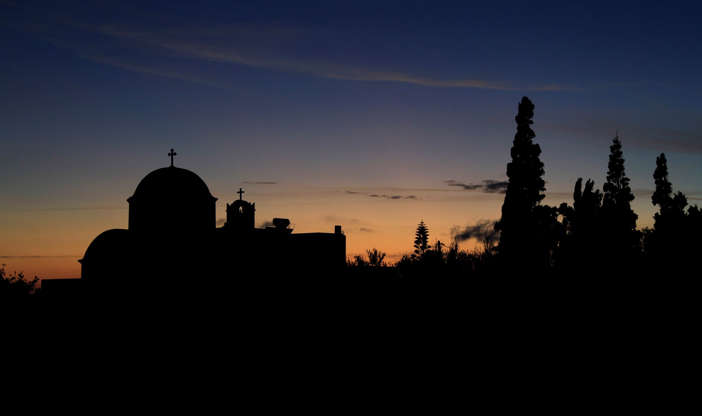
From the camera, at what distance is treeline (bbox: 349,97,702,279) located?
40.3 m

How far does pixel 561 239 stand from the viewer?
52156 millimetres

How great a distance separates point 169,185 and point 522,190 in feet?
79.1

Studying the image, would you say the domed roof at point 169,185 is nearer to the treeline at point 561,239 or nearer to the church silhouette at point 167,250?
the church silhouette at point 167,250

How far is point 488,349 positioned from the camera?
88.7 ft

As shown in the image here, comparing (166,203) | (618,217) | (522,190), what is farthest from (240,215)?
(618,217)

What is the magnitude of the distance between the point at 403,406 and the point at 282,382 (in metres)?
4.76

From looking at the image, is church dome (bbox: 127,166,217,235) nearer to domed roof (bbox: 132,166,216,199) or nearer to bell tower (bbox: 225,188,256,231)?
domed roof (bbox: 132,166,216,199)

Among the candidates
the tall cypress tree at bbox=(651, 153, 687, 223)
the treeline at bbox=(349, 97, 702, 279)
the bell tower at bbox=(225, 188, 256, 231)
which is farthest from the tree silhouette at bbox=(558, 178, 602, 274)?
the bell tower at bbox=(225, 188, 256, 231)

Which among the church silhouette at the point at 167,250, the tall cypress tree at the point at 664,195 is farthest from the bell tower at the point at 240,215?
the tall cypress tree at the point at 664,195

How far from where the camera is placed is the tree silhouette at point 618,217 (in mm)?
47016

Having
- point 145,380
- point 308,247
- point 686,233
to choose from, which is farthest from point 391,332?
point 686,233

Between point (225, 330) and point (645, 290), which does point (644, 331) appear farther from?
point (225, 330)

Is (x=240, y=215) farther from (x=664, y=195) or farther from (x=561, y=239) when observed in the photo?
(x=664, y=195)

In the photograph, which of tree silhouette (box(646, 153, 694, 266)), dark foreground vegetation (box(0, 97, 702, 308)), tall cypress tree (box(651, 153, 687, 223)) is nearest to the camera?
dark foreground vegetation (box(0, 97, 702, 308))
